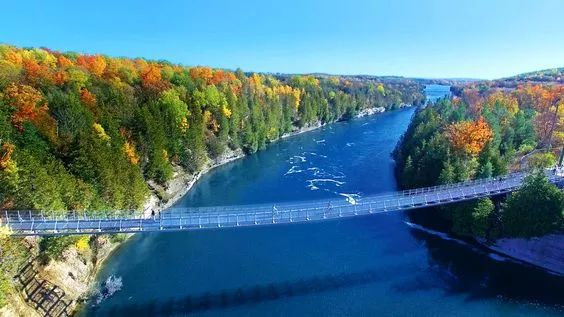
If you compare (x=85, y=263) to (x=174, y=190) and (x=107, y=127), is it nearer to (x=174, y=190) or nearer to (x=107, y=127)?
(x=107, y=127)

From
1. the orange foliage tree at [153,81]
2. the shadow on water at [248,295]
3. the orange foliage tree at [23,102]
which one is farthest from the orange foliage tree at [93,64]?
the shadow on water at [248,295]

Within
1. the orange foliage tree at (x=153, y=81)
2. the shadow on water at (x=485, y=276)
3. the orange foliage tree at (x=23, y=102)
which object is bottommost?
the shadow on water at (x=485, y=276)

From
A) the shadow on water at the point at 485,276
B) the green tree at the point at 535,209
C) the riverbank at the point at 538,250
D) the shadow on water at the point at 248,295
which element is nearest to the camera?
the shadow on water at the point at 248,295

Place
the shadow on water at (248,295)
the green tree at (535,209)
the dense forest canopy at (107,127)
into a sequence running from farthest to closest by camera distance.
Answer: the green tree at (535,209) < the dense forest canopy at (107,127) < the shadow on water at (248,295)

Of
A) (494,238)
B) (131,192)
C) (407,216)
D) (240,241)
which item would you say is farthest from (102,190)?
(494,238)

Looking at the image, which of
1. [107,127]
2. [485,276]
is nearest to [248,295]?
[485,276]

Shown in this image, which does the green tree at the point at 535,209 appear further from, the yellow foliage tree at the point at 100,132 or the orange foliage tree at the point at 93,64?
the orange foliage tree at the point at 93,64

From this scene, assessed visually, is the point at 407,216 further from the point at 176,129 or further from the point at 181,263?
the point at 176,129
